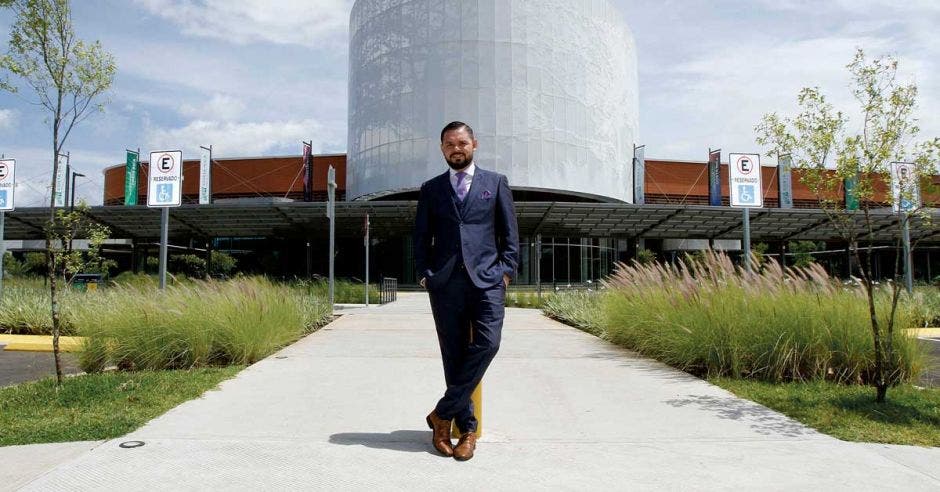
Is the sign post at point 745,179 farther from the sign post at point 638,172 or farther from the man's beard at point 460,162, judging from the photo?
the sign post at point 638,172

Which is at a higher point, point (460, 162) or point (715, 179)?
point (715, 179)

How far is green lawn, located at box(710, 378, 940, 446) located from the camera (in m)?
4.03

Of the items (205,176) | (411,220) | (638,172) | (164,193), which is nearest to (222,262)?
(205,176)

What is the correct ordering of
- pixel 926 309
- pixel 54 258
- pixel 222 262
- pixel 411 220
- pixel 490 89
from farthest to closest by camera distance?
pixel 222 262 < pixel 490 89 < pixel 411 220 < pixel 926 309 < pixel 54 258

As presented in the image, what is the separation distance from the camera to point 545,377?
247 inches

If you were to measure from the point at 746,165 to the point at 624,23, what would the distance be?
3543 cm

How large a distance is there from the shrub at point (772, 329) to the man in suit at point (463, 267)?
357 cm

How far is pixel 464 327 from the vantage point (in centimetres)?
363

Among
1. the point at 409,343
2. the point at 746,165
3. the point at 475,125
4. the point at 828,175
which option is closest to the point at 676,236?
the point at 475,125

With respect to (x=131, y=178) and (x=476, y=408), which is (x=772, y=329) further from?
(x=131, y=178)

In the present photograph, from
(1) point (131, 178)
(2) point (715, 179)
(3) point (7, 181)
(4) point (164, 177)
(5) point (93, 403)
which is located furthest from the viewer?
(1) point (131, 178)

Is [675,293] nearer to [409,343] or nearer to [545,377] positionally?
[545,377]

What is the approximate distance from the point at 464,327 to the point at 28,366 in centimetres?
721

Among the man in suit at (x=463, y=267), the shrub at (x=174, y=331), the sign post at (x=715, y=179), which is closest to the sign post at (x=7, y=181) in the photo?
the shrub at (x=174, y=331)
